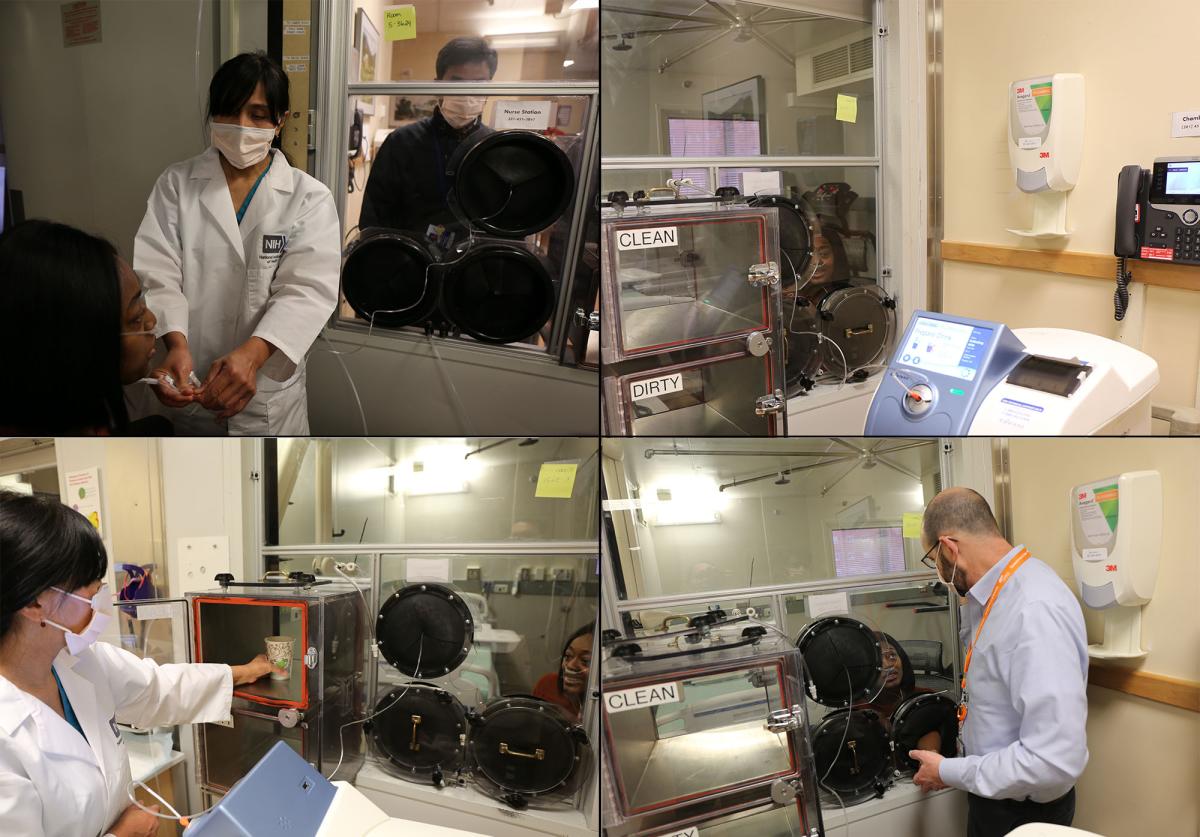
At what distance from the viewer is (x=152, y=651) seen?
2031mm

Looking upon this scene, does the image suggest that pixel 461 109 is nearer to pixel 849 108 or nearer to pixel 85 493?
pixel 849 108

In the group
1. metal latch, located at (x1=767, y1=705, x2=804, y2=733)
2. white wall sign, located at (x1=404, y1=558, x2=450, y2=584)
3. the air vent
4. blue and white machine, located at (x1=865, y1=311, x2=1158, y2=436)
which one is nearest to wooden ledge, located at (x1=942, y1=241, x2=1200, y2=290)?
blue and white machine, located at (x1=865, y1=311, x2=1158, y2=436)

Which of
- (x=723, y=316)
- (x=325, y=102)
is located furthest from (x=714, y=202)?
(x=325, y=102)

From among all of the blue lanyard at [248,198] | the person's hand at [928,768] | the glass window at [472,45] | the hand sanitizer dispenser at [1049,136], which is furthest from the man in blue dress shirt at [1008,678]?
the blue lanyard at [248,198]

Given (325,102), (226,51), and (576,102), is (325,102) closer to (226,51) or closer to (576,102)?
(226,51)

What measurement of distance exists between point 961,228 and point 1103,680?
1.08 meters

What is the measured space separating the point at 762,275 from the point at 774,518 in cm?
58

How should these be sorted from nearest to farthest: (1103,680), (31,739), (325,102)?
(31,739)
(325,102)
(1103,680)

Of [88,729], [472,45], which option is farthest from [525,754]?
[472,45]

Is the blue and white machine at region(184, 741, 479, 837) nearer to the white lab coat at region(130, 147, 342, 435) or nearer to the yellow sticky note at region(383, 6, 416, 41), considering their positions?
the white lab coat at region(130, 147, 342, 435)

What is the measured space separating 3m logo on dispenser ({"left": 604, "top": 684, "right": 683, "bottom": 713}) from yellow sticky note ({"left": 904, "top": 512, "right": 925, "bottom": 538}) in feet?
2.05

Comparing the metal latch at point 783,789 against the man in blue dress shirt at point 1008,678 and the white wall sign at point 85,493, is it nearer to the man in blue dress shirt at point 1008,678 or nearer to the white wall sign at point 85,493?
the man in blue dress shirt at point 1008,678

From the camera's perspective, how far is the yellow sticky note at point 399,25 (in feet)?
5.56

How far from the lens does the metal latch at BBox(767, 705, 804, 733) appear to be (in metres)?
1.93
